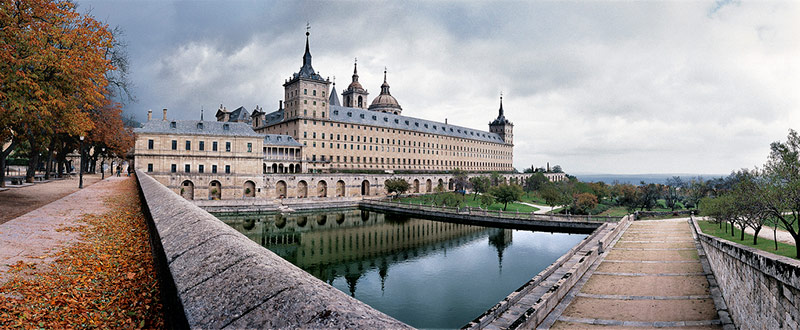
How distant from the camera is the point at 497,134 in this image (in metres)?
123

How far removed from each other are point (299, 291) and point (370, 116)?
80362 mm

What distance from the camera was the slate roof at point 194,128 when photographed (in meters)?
50.0

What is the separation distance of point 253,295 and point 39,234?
29.9 ft

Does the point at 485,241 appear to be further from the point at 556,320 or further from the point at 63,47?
the point at 63,47

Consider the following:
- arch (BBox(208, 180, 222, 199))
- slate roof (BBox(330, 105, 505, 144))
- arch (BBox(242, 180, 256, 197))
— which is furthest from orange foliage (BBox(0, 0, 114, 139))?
slate roof (BBox(330, 105, 505, 144))

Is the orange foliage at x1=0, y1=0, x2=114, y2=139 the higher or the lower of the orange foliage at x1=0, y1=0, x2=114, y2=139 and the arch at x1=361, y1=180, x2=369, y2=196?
the higher

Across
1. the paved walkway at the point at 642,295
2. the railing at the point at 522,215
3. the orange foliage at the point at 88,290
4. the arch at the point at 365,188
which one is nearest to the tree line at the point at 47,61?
the orange foliage at the point at 88,290

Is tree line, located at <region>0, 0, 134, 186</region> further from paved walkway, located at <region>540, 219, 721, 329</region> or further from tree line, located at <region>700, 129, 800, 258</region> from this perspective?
tree line, located at <region>700, 129, 800, 258</region>

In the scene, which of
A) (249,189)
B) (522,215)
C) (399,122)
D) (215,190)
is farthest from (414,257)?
(399,122)

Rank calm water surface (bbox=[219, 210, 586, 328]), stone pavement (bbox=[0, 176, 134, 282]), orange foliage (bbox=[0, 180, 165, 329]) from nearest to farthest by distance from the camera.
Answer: orange foliage (bbox=[0, 180, 165, 329])
stone pavement (bbox=[0, 176, 134, 282])
calm water surface (bbox=[219, 210, 586, 328])

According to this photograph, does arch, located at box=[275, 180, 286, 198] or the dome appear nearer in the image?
arch, located at box=[275, 180, 286, 198]

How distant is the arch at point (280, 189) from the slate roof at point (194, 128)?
798 cm

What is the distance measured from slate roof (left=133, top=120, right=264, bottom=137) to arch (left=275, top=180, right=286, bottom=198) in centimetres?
798

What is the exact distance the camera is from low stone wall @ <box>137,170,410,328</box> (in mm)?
1845
